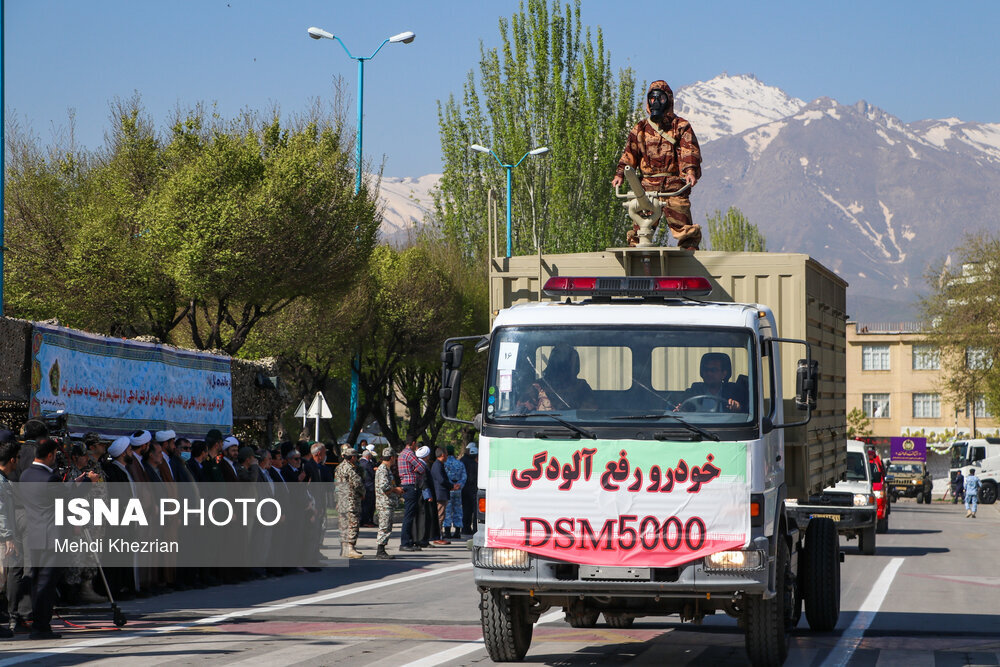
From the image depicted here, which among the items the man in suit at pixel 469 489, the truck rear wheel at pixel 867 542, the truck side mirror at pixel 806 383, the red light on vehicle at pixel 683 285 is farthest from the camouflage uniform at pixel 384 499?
the truck side mirror at pixel 806 383

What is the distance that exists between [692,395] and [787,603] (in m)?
2.60

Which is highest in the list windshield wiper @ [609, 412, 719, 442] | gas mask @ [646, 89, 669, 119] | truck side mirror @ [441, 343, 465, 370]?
gas mask @ [646, 89, 669, 119]

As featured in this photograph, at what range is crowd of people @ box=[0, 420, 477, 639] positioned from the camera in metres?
11.6

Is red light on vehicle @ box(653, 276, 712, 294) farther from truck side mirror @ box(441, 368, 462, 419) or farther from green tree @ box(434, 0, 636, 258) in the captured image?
green tree @ box(434, 0, 636, 258)

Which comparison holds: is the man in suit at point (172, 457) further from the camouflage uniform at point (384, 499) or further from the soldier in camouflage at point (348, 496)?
the camouflage uniform at point (384, 499)

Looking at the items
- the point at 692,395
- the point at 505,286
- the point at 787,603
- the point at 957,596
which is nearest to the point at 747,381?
the point at 692,395

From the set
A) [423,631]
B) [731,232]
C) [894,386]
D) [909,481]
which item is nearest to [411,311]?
[909,481]

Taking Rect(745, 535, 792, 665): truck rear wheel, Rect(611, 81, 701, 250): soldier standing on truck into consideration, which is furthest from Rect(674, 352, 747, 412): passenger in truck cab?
Rect(611, 81, 701, 250): soldier standing on truck

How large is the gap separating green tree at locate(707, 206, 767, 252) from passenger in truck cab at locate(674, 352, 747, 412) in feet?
206

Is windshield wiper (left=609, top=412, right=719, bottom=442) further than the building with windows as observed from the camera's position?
No

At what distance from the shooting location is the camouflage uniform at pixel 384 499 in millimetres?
21422

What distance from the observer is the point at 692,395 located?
32.0ft

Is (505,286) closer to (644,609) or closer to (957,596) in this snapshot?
(644,609)

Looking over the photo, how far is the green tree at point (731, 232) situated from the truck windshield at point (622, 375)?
62.7m
